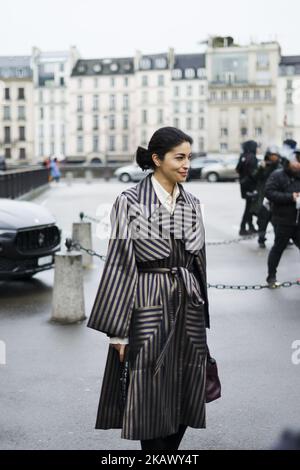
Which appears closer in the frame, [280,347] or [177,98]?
[280,347]

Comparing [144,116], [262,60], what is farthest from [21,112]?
[262,60]

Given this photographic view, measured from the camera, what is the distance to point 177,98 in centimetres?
12675

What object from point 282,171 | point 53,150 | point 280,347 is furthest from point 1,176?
point 53,150

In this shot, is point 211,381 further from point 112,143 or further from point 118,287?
point 112,143

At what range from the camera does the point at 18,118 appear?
132750 mm

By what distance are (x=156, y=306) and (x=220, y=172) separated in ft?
155

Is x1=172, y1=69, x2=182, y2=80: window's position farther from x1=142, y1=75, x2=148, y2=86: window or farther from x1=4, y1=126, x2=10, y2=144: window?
x1=4, y1=126, x2=10, y2=144: window

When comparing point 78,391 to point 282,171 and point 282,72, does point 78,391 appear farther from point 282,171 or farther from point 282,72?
point 282,72

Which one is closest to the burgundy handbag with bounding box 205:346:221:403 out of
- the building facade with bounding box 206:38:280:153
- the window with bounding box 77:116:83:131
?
the building facade with bounding box 206:38:280:153

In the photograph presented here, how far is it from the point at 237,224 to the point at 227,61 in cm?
10439

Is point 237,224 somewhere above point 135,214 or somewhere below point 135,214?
below

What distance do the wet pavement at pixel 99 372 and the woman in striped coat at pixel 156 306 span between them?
900 millimetres

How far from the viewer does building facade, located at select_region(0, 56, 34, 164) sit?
131 meters

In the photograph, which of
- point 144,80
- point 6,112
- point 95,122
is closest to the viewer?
point 144,80
